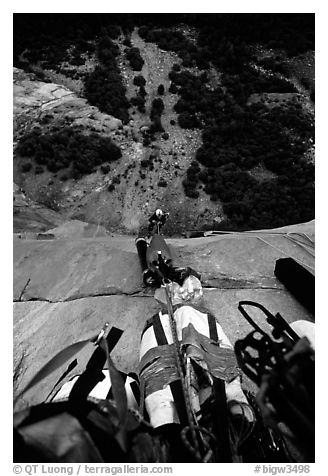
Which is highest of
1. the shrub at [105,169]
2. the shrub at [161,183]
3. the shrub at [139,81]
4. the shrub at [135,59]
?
the shrub at [135,59]

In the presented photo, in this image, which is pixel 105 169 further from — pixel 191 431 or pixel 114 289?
pixel 191 431

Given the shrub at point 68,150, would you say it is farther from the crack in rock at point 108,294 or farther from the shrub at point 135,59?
the crack in rock at point 108,294

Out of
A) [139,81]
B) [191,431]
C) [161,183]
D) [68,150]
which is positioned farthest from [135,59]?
[191,431]

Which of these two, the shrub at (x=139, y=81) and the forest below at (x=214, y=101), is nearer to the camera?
the forest below at (x=214, y=101)

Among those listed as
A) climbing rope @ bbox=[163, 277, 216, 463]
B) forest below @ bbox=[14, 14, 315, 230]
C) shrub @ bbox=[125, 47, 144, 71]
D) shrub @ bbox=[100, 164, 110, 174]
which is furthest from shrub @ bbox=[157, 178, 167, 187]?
climbing rope @ bbox=[163, 277, 216, 463]

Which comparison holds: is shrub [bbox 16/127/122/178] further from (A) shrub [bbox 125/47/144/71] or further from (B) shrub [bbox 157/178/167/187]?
(A) shrub [bbox 125/47/144/71]

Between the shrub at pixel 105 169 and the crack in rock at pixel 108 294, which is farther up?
the shrub at pixel 105 169

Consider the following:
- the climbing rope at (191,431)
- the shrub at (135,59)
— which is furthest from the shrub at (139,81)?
the climbing rope at (191,431)

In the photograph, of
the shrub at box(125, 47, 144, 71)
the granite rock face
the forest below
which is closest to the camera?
the granite rock face

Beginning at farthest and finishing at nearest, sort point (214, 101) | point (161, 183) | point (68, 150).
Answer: point (214, 101)
point (68, 150)
point (161, 183)
